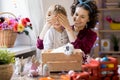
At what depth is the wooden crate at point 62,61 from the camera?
1466 millimetres

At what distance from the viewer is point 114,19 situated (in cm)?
384

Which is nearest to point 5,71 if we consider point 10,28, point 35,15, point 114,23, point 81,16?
point 81,16

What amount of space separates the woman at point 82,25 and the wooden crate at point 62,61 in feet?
1.07

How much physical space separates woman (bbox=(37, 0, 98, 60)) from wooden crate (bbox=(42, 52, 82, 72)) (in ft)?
1.07

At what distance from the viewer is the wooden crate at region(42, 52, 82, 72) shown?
1466 mm

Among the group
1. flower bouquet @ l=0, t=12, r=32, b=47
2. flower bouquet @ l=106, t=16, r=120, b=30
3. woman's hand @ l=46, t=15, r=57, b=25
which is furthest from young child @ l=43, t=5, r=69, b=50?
flower bouquet @ l=106, t=16, r=120, b=30

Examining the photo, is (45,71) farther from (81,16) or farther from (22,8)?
(22,8)

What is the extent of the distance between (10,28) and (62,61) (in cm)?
123

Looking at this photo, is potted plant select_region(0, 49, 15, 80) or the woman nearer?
potted plant select_region(0, 49, 15, 80)

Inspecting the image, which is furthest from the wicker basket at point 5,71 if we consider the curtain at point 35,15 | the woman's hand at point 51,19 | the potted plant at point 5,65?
the curtain at point 35,15

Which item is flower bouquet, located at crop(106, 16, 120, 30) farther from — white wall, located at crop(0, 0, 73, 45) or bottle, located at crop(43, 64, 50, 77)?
bottle, located at crop(43, 64, 50, 77)

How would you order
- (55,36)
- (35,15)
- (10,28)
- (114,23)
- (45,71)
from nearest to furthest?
(45,71) → (55,36) → (10,28) → (35,15) → (114,23)

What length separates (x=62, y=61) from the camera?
147cm

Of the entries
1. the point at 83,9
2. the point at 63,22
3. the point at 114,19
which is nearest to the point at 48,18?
the point at 63,22
